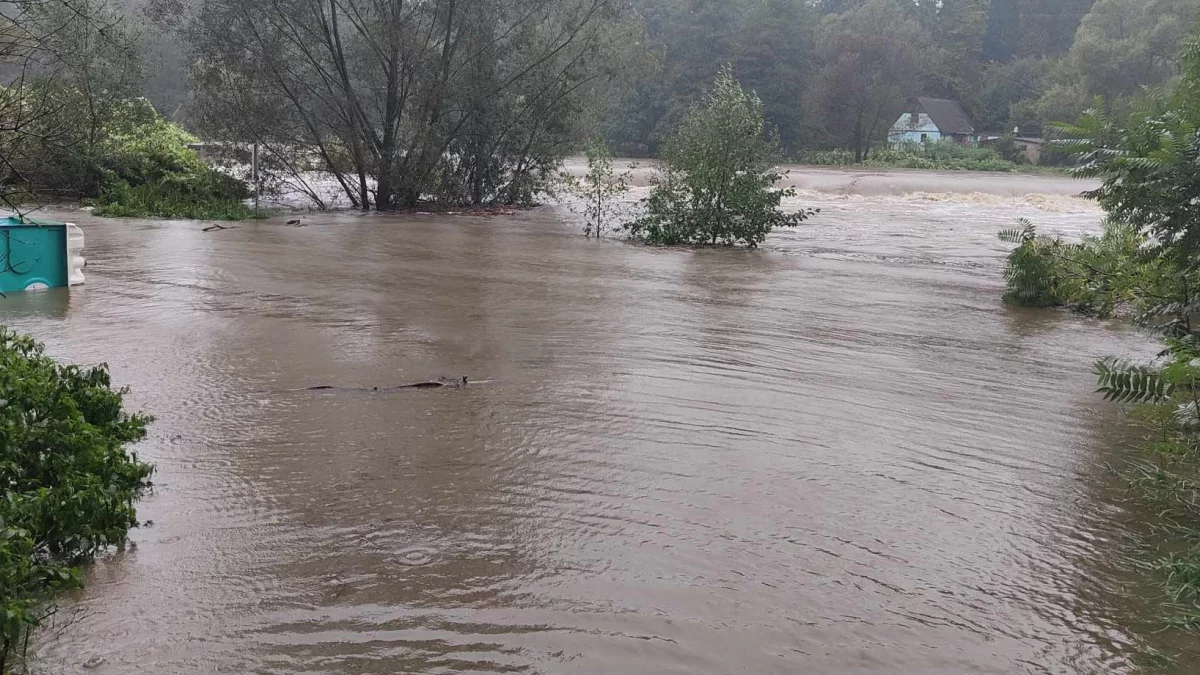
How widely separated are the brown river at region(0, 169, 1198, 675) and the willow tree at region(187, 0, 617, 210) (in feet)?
45.8

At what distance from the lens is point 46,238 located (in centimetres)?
1277

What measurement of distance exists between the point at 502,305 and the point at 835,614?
28.9 feet

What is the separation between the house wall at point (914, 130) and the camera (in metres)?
71.4

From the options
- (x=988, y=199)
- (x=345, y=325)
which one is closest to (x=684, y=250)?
(x=345, y=325)

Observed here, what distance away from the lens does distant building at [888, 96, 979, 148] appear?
71.1 meters

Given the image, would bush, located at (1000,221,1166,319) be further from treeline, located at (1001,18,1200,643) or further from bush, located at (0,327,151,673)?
bush, located at (0,327,151,673)

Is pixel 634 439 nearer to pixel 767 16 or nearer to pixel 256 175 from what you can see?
pixel 256 175

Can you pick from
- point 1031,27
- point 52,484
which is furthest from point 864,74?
point 52,484

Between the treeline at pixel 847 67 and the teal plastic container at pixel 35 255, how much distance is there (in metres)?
49.7

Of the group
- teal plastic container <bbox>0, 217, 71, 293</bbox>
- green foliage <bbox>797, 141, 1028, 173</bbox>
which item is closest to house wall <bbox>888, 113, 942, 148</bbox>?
green foliage <bbox>797, 141, 1028, 173</bbox>

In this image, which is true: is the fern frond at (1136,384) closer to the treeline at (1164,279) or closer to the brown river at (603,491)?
the treeline at (1164,279)

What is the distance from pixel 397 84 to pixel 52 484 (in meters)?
23.3

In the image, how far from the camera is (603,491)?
238 inches

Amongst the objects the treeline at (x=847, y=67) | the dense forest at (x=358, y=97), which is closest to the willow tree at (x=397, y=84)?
the dense forest at (x=358, y=97)
